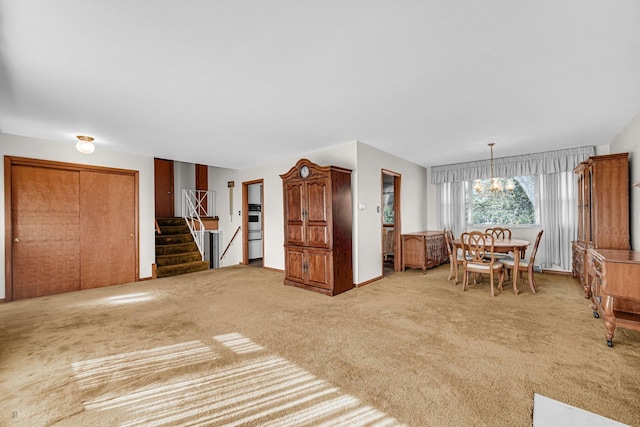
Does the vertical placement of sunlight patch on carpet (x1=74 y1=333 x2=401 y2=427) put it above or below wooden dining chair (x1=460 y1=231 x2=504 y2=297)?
below

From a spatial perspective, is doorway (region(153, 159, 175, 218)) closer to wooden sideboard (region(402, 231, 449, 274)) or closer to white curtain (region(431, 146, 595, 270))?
wooden sideboard (region(402, 231, 449, 274))

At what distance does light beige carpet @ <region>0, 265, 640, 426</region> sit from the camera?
1.69 meters

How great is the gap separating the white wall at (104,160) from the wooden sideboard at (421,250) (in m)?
5.17

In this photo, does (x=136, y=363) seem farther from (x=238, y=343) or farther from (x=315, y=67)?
(x=315, y=67)

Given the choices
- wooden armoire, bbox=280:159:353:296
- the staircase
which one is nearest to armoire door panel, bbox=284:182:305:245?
wooden armoire, bbox=280:159:353:296

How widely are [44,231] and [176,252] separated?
234cm

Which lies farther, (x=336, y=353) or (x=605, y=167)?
(x=605, y=167)

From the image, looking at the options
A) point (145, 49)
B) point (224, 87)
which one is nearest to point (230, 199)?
point (224, 87)

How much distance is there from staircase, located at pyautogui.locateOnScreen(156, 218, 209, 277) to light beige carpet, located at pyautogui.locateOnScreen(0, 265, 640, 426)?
184 cm

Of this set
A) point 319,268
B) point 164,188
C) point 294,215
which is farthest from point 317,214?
point 164,188

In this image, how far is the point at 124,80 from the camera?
2447 millimetres

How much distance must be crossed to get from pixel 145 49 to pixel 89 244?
416 cm

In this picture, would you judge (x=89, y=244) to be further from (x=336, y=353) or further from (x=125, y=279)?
(x=336, y=353)

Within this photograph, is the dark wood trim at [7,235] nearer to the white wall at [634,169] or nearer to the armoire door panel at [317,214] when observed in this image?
the armoire door panel at [317,214]
